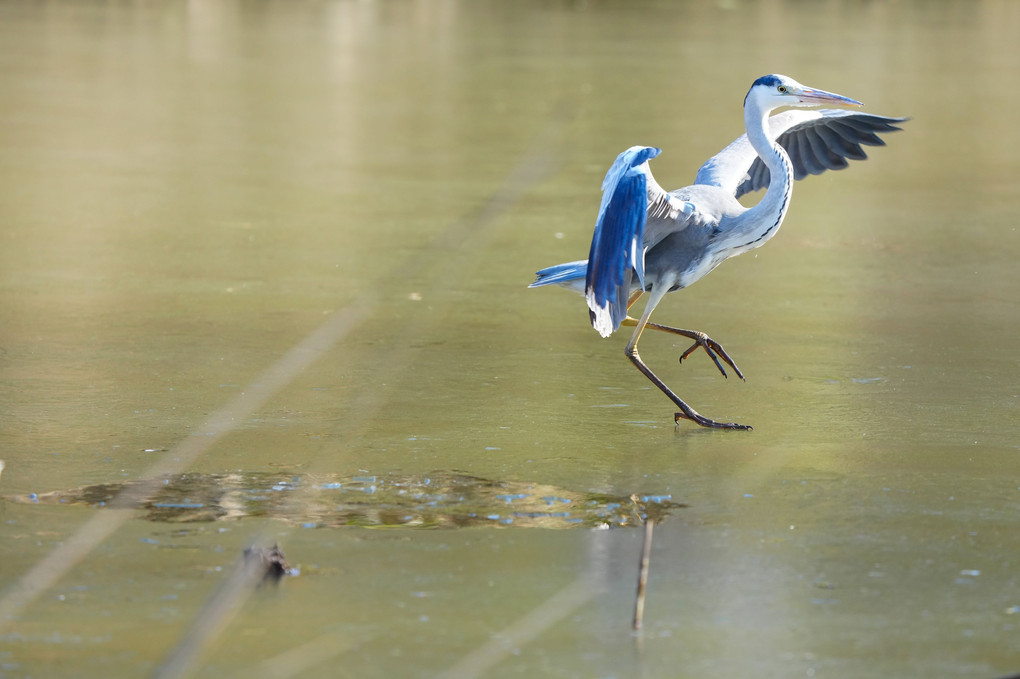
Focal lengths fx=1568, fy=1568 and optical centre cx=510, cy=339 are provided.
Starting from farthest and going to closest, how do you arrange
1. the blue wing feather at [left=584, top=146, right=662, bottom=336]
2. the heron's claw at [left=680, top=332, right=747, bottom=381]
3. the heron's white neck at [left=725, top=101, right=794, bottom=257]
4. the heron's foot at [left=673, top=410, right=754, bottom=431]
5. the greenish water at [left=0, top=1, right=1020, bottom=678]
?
1. the heron's claw at [left=680, top=332, right=747, bottom=381]
2. the heron's white neck at [left=725, top=101, right=794, bottom=257]
3. the heron's foot at [left=673, top=410, right=754, bottom=431]
4. the blue wing feather at [left=584, top=146, right=662, bottom=336]
5. the greenish water at [left=0, top=1, right=1020, bottom=678]

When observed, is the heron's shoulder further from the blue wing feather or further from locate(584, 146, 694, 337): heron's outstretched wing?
the blue wing feather

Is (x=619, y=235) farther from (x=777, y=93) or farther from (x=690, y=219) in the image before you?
(x=777, y=93)

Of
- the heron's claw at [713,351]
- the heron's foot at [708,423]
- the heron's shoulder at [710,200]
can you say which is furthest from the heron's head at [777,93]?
the heron's foot at [708,423]

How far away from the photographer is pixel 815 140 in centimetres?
669

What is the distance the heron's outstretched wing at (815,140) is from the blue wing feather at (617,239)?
1.21 meters

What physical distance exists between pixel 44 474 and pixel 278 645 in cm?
151

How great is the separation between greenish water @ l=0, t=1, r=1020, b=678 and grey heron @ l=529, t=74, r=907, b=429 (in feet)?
1.23

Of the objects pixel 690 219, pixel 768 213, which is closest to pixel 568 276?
pixel 690 219

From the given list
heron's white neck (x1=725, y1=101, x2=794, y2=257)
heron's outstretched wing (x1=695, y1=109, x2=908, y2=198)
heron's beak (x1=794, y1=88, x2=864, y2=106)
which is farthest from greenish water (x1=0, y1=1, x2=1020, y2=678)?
heron's beak (x1=794, y1=88, x2=864, y2=106)

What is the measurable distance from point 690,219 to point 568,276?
0.48 metres

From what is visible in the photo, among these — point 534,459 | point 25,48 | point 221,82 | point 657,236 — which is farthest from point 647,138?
point 25,48

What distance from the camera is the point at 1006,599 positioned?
12.3 feet

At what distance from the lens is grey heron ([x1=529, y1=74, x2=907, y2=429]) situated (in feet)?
16.7

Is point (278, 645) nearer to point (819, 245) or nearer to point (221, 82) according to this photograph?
point (819, 245)
